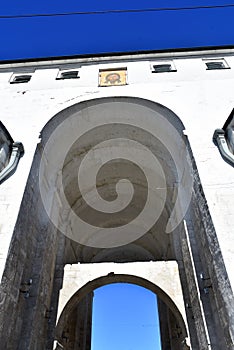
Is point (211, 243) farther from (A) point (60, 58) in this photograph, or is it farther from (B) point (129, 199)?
(A) point (60, 58)

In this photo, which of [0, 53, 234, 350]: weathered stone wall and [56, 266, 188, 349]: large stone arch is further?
[56, 266, 188, 349]: large stone arch

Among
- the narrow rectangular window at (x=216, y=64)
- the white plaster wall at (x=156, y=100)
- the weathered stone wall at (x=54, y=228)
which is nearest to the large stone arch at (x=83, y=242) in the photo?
the weathered stone wall at (x=54, y=228)

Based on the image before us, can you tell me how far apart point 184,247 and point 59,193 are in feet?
14.2

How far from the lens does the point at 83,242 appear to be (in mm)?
12156

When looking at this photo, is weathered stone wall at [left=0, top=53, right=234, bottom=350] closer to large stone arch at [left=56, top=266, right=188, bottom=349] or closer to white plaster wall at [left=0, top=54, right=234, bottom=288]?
white plaster wall at [left=0, top=54, right=234, bottom=288]

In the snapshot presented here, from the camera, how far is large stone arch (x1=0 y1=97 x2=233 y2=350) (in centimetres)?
567

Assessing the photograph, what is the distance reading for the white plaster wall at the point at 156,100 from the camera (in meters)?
6.00

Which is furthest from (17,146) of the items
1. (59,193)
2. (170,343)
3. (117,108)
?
(170,343)

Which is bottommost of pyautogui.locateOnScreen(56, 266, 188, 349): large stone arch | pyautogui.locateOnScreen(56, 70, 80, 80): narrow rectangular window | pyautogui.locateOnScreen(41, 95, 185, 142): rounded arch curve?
pyautogui.locateOnScreen(56, 266, 188, 349): large stone arch

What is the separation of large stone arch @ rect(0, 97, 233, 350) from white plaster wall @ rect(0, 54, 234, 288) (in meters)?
0.23

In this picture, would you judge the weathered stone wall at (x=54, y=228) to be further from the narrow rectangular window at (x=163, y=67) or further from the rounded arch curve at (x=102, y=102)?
the narrow rectangular window at (x=163, y=67)

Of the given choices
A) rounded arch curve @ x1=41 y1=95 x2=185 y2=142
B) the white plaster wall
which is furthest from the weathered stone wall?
rounded arch curve @ x1=41 y1=95 x2=185 y2=142

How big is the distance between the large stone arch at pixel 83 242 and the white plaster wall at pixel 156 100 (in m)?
0.23

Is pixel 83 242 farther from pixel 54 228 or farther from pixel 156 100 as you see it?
pixel 156 100
